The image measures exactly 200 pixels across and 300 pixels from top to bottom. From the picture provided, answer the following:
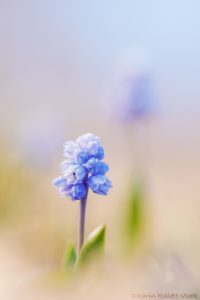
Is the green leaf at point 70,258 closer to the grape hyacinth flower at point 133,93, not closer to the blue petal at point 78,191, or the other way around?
the blue petal at point 78,191

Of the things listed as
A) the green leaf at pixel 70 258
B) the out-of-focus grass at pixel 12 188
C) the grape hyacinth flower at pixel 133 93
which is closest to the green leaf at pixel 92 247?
the green leaf at pixel 70 258

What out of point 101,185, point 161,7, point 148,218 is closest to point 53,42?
point 161,7

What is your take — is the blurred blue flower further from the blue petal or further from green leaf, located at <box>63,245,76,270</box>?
green leaf, located at <box>63,245,76,270</box>

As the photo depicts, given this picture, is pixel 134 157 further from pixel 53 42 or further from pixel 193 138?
pixel 53 42

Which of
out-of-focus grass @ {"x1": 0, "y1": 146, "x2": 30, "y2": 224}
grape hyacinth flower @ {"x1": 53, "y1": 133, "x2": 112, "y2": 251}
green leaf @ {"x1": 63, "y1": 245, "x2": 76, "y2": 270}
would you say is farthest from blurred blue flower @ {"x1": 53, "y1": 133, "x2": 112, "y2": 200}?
out-of-focus grass @ {"x1": 0, "y1": 146, "x2": 30, "y2": 224}

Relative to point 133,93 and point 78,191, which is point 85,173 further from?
point 133,93

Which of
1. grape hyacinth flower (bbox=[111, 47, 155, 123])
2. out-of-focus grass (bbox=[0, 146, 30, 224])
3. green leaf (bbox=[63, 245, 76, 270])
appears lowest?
green leaf (bbox=[63, 245, 76, 270])
